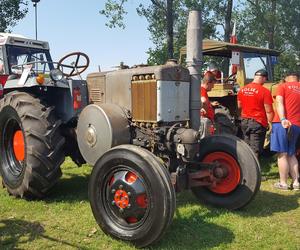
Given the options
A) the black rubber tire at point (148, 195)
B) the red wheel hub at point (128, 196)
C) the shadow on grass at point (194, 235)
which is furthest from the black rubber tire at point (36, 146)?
the shadow on grass at point (194, 235)

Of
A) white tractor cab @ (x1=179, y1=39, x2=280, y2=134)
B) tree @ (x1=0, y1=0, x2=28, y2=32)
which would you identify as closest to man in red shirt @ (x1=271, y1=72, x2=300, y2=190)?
white tractor cab @ (x1=179, y1=39, x2=280, y2=134)

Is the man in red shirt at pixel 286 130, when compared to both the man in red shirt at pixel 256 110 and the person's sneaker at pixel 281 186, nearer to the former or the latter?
the person's sneaker at pixel 281 186

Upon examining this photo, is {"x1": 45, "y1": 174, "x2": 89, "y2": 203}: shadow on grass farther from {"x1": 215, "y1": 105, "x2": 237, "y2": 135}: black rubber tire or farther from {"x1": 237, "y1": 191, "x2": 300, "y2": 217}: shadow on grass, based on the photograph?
{"x1": 215, "y1": 105, "x2": 237, "y2": 135}: black rubber tire

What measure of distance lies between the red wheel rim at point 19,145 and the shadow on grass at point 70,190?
0.59m

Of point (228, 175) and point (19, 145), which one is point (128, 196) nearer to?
point (228, 175)

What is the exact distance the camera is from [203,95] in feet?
20.3

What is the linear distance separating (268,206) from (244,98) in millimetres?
2101

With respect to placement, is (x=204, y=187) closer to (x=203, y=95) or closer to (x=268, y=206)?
(x=268, y=206)

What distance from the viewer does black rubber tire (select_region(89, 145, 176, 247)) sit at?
3488mm

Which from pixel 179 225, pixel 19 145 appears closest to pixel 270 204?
pixel 179 225

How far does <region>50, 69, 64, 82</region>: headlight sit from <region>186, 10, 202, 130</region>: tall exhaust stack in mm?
1604

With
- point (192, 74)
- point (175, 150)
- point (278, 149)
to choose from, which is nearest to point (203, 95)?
point (278, 149)

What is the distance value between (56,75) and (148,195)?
222 cm

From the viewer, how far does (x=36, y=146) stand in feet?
15.3
